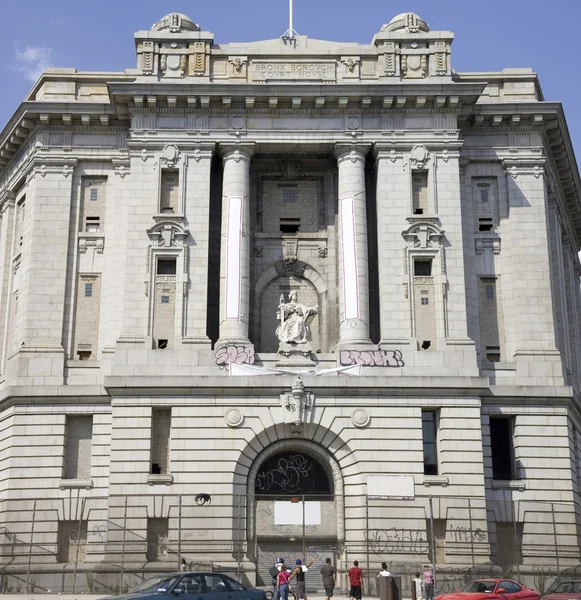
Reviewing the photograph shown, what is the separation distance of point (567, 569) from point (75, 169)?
1309 inches

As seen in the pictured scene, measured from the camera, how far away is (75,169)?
53.7 metres

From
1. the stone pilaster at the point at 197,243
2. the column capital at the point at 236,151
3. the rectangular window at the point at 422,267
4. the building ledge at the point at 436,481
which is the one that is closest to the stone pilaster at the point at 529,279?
the rectangular window at the point at 422,267

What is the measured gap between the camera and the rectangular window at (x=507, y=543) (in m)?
47.0

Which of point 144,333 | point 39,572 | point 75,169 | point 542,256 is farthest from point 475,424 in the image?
point 75,169

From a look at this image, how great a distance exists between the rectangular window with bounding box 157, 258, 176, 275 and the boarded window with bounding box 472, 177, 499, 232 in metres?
16.6

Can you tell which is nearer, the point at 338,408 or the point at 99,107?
the point at 338,408

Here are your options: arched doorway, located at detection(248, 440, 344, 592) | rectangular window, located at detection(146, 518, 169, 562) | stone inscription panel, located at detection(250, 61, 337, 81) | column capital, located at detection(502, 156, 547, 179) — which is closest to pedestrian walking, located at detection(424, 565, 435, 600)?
arched doorway, located at detection(248, 440, 344, 592)

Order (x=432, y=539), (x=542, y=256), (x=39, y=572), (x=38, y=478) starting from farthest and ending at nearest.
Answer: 1. (x=542, y=256)
2. (x=38, y=478)
3. (x=39, y=572)
4. (x=432, y=539)

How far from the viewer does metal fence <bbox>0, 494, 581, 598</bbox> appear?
44.1 meters

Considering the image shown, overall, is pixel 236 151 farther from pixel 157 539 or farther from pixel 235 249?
pixel 157 539

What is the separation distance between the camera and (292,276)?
174 ft

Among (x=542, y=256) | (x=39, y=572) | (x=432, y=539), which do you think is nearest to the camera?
(x=432, y=539)

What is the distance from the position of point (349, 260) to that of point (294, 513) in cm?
1317

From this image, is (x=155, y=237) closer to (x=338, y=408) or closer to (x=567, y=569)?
(x=338, y=408)
